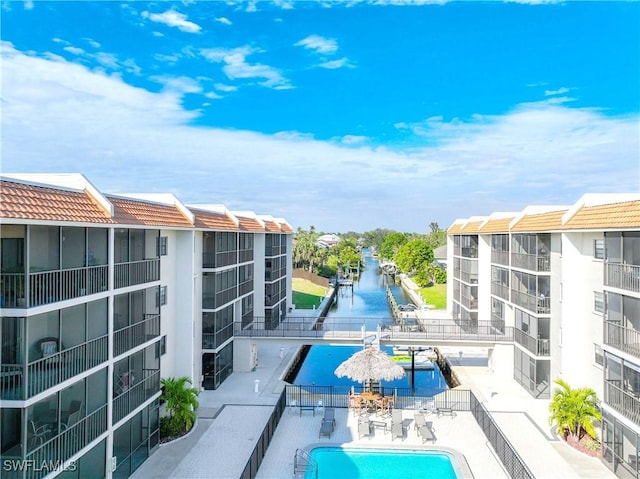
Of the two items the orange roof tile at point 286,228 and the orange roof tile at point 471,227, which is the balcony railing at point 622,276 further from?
the orange roof tile at point 286,228

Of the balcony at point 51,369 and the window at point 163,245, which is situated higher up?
the window at point 163,245

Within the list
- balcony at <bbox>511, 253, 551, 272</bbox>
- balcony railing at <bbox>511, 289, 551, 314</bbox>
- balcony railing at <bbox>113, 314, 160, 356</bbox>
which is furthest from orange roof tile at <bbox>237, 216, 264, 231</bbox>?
balcony railing at <bbox>511, 289, 551, 314</bbox>

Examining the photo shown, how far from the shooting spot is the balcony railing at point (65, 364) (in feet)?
33.7

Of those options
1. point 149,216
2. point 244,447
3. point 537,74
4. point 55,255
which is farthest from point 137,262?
point 537,74

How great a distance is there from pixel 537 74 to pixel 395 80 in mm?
8196

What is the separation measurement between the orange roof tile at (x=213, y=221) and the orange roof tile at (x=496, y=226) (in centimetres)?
1541

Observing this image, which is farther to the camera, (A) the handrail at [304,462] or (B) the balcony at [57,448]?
(A) the handrail at [304,462]

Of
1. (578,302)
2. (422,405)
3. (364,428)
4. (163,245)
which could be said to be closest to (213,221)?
(163,245)

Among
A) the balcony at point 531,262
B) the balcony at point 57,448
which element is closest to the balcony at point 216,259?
the balcony at point 57,448

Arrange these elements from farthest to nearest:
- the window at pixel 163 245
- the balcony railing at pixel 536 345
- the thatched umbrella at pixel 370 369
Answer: the balcony railing at pixel 536 345, the thatched umbrella at pixel 370 369, the window at pixel 163 245

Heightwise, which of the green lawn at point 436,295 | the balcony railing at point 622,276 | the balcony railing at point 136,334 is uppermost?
the balcony railing at point 622,276

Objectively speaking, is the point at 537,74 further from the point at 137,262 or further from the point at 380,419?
the point at 137,262

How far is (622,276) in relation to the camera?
14.7m

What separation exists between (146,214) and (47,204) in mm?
5567
